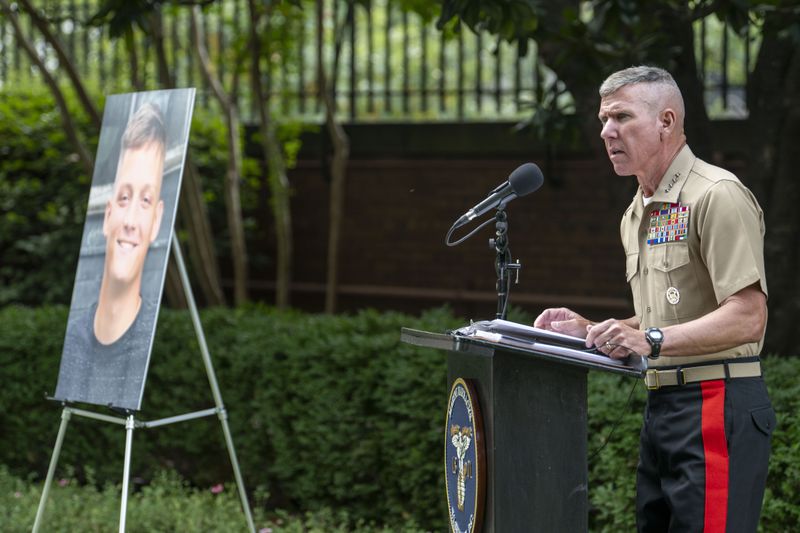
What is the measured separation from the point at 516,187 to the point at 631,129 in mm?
414

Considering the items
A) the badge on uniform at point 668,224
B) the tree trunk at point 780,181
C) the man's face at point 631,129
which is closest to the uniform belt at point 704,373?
the badge on uniform at point 668,224

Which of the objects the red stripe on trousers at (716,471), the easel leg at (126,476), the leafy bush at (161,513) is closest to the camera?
the red stripe on trousers at (716,471)

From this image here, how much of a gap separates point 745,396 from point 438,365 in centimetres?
282

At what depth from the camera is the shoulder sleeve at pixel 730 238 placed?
2.83 m

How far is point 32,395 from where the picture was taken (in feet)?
23.6

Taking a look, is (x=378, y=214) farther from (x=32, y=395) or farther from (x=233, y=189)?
(x=32, y=395)

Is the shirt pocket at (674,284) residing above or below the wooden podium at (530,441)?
above

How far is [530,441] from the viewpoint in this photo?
3207 mm

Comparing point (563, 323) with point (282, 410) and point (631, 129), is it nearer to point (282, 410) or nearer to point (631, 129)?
point (631, 129)

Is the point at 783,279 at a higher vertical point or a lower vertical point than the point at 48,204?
lower

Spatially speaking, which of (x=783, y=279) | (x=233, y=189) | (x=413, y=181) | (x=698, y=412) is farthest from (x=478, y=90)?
(x=698, y=412)

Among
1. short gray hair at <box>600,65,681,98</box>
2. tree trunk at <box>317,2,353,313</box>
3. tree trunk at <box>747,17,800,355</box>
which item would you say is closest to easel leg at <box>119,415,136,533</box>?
short gray hair at <box>600,65,681,98</box>

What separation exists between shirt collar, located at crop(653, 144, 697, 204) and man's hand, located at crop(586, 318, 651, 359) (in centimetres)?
41

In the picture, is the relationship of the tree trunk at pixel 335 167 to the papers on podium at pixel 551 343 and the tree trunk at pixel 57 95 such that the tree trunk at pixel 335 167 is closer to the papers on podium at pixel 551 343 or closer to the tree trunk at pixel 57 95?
the tree trunk at pixel 57 95
